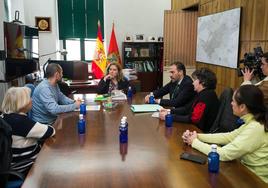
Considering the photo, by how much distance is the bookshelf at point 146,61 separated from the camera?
709 cm

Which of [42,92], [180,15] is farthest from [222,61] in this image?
[42,92]

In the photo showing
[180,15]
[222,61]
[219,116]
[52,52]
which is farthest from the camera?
[52,52]

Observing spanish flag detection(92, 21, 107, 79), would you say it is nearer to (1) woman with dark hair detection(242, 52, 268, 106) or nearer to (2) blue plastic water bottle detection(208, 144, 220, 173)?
A: (1) woman with dark hair detection(242, 52, 268, 106)

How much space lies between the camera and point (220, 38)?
15.0 feet

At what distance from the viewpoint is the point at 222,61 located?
4488 millimetres

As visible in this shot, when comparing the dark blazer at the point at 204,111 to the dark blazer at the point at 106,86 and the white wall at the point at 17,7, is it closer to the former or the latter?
the dark blazer at the point at 106,86

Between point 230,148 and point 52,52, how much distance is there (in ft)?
19.1

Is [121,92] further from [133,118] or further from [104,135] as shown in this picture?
[104,135]

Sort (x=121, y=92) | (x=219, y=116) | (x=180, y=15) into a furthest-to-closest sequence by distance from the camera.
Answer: (x=180, y=15) < (x=121, y=92) < (x=219, y=116)

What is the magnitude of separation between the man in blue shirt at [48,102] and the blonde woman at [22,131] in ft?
2.23

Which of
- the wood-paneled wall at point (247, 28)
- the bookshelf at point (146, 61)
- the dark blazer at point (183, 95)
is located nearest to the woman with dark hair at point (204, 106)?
the dark blazer at point (183, 95)

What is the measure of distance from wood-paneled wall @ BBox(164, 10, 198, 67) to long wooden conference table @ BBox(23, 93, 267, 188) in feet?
13.8

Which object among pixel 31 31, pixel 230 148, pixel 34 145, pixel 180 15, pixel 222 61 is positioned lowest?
pixel 34 145

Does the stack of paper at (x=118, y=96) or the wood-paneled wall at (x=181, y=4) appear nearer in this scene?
the stack of paper at (x=118, y=96)
